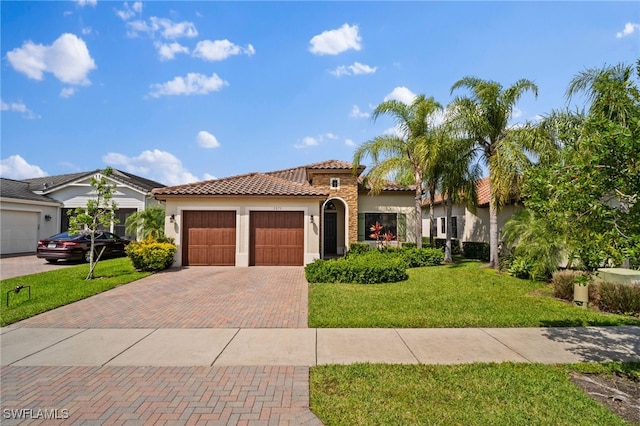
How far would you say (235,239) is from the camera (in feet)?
47.6

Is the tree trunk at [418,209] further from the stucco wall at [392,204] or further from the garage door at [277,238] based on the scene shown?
the garage door at [277,238]

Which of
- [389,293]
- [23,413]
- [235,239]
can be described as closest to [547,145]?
[389,293]

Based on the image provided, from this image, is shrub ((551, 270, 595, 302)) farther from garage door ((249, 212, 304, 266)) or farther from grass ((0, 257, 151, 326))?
grass ((0, 257, 151, 326))

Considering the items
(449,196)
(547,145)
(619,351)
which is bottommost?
(619,351)

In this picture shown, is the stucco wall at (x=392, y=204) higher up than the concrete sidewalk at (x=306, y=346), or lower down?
higher up

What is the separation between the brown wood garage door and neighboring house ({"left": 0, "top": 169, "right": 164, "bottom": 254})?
7802 mm

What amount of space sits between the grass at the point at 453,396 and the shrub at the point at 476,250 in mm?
12427

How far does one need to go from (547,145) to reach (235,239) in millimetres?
12897

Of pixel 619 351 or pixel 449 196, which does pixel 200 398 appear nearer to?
pixel 619 351

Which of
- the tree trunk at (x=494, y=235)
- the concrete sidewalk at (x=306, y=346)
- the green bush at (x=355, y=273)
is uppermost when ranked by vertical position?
the tree trunk at (x=494, y=235)

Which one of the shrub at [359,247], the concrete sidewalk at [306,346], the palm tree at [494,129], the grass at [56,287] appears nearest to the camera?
the concrete sidewalk at [306,346]

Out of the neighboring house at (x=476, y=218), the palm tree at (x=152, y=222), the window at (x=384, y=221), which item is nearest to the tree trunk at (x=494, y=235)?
the neighboring house at (x=476, y=218)

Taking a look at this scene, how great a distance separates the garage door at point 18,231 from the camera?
18688mm

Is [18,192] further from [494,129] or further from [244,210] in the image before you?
[494,129]
